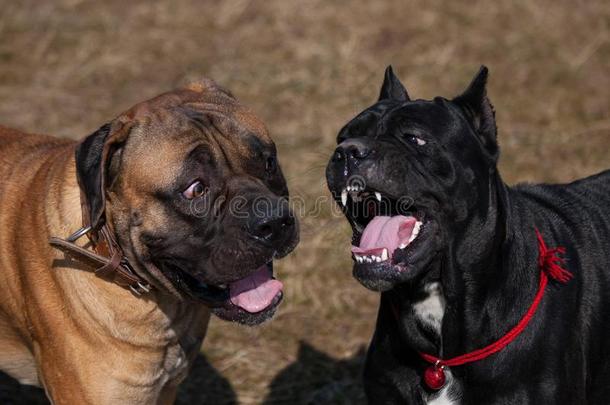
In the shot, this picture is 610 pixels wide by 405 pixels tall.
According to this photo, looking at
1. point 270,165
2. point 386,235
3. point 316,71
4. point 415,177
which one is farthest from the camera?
point 316,71

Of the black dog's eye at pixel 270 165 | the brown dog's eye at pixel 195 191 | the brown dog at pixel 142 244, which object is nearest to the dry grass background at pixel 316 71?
the brown dog at pixel 142 244

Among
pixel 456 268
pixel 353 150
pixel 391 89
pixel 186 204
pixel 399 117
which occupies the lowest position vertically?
pixel 456 268

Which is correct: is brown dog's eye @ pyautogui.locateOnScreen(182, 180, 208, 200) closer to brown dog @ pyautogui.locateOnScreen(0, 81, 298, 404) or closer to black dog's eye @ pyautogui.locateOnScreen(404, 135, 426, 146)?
brown dog @ pyautogui.locateOnScreen(0, 81, 298, 404)

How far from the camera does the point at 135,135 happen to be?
13.3 feet

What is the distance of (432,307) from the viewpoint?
13.1 feet

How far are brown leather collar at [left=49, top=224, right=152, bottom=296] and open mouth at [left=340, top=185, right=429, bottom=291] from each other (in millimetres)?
876

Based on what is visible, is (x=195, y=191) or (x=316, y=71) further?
(x=316, y=71)

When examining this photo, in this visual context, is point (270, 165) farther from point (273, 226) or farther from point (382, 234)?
point (382, 234)

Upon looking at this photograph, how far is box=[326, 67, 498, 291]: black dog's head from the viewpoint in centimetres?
381

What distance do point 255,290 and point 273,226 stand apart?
380 millimetres

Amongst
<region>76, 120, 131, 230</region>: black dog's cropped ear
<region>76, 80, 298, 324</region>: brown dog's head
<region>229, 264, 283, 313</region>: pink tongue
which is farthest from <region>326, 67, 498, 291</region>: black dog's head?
<region>76, 120, 131, 230</region>: black dog's cropped ear

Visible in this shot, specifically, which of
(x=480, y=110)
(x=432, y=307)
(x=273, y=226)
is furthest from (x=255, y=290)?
(x=480, y=110)

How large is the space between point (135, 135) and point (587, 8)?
766 cm

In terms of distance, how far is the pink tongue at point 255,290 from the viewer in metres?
4.17
